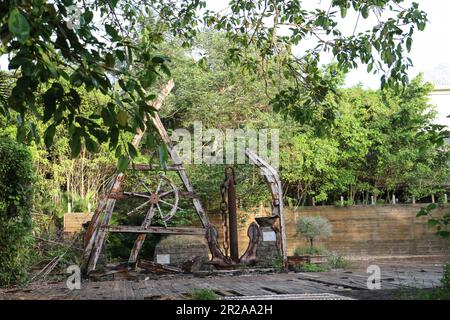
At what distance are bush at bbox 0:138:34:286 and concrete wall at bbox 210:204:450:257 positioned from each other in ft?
29.5

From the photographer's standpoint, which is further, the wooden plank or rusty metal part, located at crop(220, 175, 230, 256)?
rusty metal part, located at crop(220, 175, 230, 256)

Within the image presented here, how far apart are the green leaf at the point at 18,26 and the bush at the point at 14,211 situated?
799 cm

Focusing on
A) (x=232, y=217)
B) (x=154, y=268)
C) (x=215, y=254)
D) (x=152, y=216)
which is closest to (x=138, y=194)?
(x=152, y=216)

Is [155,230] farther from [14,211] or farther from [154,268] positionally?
[14,211]

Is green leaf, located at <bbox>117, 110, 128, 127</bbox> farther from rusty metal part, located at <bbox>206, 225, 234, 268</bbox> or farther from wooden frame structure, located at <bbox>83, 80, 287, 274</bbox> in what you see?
rusty metal part, located at <bbox>206, 225, 234, 268</bbox>

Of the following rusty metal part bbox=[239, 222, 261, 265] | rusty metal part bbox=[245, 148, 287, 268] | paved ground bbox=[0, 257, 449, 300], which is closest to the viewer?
paved ground bbox=[0, 257, 449, 300]

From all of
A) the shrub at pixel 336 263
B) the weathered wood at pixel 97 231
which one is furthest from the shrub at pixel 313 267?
the weathered wood at pixel 97 231

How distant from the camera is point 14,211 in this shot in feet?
31.2

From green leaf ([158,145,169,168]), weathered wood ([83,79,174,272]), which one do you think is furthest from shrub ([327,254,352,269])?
green leaf ([158,145,169,168])

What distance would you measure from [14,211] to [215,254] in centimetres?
403

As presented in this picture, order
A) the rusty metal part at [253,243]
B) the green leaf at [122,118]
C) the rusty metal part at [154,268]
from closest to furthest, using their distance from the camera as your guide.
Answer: the green leaf at [122,118]
the rusty metal part at [154,268]
the rusty metal part at [253,243]

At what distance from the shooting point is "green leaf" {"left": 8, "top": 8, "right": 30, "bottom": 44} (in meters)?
2.00

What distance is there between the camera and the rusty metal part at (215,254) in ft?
35.3

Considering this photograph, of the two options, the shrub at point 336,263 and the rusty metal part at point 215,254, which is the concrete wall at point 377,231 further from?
the rusty metal part at point 215,254
